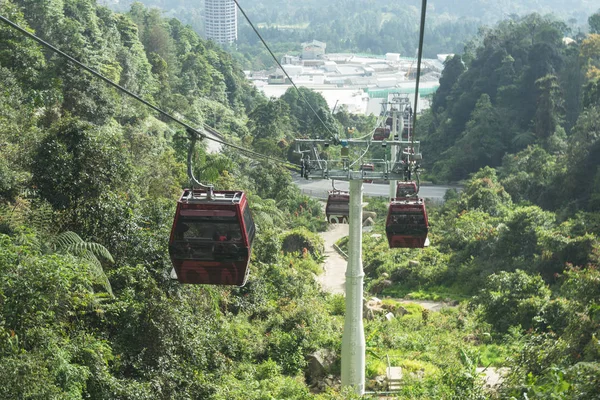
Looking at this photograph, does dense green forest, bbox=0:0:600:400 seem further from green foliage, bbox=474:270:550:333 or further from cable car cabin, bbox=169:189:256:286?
cable car cabin, bbox=169:189:256:286

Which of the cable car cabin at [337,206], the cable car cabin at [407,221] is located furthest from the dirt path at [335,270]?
the cable car cabin at [407,221]

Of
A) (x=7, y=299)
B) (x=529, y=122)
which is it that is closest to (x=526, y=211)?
(x=7, y=299)

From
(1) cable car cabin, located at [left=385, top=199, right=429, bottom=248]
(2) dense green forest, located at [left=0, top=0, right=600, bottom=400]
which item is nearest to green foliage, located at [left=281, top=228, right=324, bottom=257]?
(2) dense green forest, located at [left=0, top=0, right=600, bottom=400]

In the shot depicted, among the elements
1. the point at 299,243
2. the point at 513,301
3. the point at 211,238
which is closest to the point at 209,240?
the point at 211,238

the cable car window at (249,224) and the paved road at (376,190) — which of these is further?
the paved road at (376,190)

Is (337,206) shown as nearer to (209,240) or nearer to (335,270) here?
(209,240)

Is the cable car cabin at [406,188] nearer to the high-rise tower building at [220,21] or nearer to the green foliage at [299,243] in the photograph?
the green foliage at [299,243]
